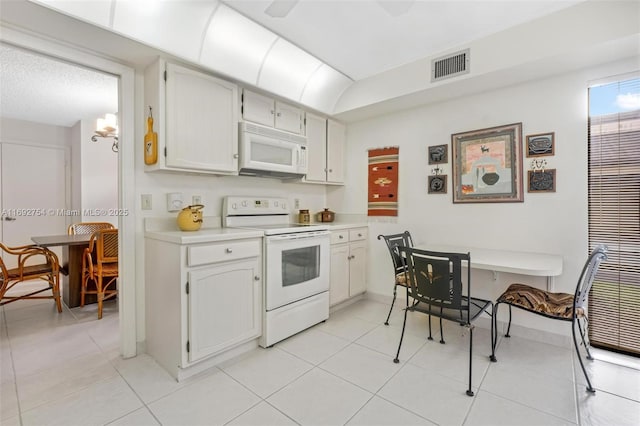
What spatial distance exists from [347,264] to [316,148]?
55.8 inches

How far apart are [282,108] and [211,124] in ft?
2.79

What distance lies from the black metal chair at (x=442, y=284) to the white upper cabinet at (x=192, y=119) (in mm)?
1696

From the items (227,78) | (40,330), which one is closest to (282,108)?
(227,78)

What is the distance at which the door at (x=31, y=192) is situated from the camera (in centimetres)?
429

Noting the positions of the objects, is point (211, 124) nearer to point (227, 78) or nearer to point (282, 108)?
point (227, 78)

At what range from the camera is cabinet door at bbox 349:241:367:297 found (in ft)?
10.8

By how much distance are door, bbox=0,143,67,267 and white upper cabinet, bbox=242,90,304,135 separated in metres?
4.26

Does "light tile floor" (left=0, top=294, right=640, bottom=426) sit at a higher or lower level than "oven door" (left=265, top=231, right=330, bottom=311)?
lower

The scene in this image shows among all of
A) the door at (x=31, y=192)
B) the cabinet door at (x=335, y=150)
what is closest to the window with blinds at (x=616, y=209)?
the cabinet door at (x=335, y=150)

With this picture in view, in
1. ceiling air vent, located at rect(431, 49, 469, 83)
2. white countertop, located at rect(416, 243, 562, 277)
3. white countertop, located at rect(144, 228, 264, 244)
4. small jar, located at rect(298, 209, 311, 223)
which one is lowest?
white countertop, located at rect(416, 243, 562, 277)

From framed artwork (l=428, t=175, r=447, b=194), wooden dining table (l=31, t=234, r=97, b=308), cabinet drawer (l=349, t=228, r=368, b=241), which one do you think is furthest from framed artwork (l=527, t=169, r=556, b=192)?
wooden dining table (l=31, t=234, r=97, b=308)

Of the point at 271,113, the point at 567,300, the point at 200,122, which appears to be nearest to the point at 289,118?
the point at 271,113

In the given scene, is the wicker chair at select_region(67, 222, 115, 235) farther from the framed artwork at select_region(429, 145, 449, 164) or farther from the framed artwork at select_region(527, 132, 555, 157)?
the framed artwork at select_region(527, 132, 555, 157)

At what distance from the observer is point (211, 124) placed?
233cm
